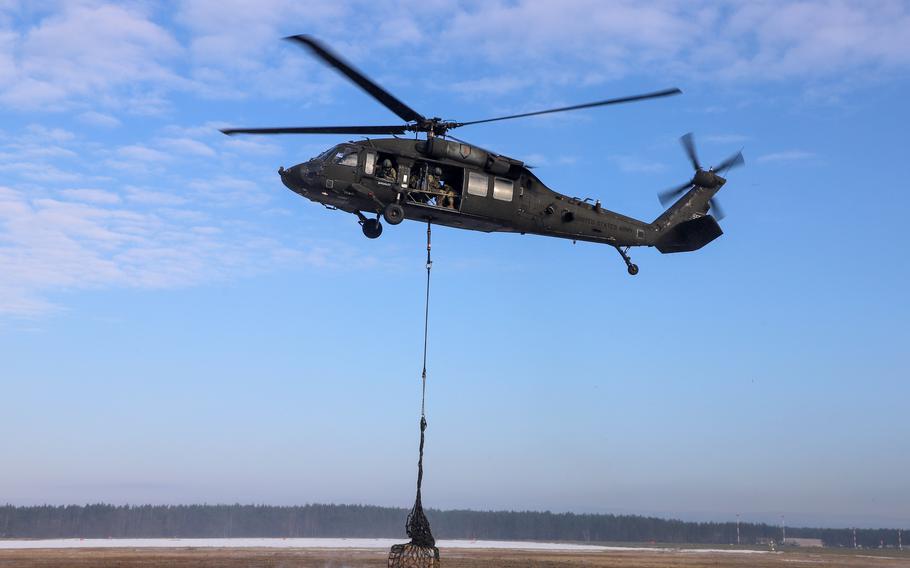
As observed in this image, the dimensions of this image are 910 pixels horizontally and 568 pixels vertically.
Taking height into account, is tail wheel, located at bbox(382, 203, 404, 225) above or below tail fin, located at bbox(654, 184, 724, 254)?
below

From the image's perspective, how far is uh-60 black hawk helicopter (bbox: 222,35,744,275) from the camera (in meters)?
26.7

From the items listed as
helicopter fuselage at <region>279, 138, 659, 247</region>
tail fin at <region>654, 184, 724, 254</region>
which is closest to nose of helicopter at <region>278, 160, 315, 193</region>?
helicopter fuselage at <region>279, 138, 659, 247</region>

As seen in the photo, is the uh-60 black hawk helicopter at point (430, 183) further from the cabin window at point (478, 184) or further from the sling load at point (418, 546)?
the sling load at point (418, 546)

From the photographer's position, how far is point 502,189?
93.5 ft

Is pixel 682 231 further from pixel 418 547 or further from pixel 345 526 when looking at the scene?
pixel 345 526

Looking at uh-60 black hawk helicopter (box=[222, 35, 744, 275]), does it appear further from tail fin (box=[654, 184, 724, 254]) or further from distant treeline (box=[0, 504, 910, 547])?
distant treeline (box=[0, 504, 910, 547])

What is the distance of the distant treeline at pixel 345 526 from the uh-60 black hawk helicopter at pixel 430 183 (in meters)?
128

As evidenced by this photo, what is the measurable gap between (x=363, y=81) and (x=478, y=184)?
5.28 meters

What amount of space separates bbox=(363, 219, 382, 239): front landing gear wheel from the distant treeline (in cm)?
12934

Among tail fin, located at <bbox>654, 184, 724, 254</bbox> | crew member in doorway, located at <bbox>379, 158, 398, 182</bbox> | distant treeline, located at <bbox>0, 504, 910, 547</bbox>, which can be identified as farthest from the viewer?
distant treeline, located at <bbox>0, 504, 910, 547</bbox>

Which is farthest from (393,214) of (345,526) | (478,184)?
(345,526)

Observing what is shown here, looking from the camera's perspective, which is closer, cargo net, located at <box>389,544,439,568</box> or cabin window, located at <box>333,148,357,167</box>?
cargo net, located at <box>389,544,439,568</box>

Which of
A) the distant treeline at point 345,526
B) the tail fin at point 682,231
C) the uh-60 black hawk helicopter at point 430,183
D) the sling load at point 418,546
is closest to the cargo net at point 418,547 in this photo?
the sling load at point 418,546

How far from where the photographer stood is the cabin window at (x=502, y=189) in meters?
28.3
